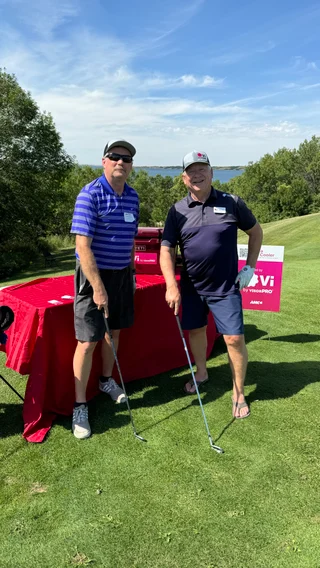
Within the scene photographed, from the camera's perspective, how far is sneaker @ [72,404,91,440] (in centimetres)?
294

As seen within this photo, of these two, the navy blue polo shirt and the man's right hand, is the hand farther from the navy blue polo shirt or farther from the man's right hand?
the man's right hand

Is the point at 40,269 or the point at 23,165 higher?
the point at 23,165

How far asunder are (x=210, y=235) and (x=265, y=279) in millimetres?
2163

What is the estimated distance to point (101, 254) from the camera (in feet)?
9.70

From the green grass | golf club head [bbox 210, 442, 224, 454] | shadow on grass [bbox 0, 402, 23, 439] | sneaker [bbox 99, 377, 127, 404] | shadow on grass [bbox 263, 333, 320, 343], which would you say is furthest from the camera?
shadow on grass [bbox 263, 333, 320, 343]

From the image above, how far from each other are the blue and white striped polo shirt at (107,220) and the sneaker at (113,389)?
1.05 meters

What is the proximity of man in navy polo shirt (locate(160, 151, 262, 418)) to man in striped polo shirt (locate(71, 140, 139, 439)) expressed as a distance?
1.17 feet

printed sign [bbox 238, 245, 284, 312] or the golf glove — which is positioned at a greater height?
the golf glove

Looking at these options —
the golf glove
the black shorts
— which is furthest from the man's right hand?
the golf glove

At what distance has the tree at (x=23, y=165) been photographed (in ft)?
72.0

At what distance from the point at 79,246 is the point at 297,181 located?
61.1 metres

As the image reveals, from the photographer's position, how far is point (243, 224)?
10.4 ft

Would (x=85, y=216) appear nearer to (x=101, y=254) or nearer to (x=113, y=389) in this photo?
(x=101, y=254)

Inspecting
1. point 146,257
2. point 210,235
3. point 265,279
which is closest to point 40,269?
point 265,279
